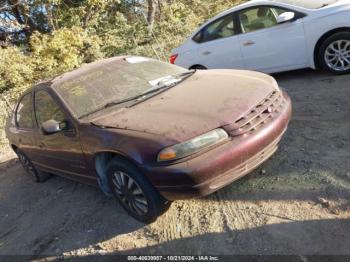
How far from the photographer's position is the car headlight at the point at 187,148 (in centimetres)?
351

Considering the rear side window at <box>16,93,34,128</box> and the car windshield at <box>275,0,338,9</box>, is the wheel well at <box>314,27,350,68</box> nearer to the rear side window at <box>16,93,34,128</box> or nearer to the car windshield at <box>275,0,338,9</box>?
the car windshield at <box>275,0,338,9</box>

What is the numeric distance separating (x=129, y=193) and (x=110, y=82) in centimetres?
147

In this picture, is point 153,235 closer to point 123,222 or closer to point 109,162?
point 123,222

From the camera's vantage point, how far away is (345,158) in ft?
13.9

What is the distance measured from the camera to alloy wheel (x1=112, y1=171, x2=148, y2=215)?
155 inches

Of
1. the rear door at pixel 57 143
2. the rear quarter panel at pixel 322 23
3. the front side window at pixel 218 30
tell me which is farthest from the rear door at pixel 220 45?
the rear door at pixel 57 143

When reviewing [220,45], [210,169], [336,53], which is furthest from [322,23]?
[210,169]

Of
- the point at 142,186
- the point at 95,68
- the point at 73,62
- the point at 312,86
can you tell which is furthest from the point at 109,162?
the point at 73,62

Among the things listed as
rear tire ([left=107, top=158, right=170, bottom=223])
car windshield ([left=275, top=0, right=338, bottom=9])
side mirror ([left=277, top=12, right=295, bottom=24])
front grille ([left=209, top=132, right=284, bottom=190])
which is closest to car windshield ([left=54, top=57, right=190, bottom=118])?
rear tire ([left=107, top=158, right=170, bottom=223])

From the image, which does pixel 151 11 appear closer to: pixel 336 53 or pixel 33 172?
pixel 336 53

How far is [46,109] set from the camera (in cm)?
512

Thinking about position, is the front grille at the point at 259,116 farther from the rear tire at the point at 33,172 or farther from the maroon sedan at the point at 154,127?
the rear tire at the point at 33,172

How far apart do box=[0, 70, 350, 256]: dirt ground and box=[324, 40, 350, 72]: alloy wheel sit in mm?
903

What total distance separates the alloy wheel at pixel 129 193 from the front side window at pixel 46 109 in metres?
1.06
